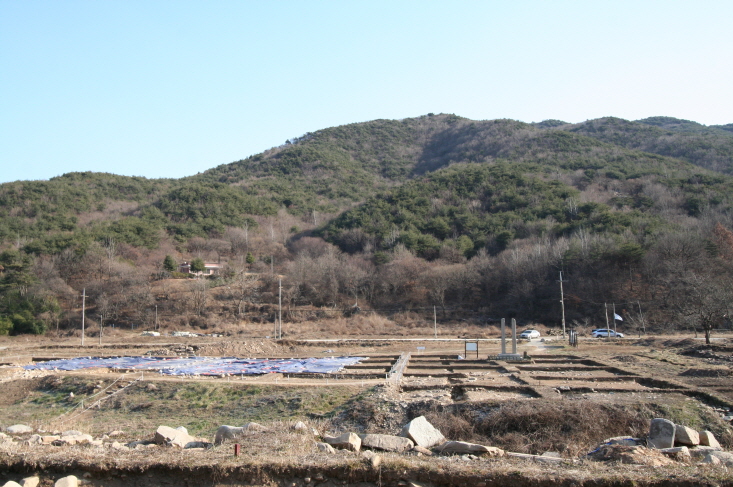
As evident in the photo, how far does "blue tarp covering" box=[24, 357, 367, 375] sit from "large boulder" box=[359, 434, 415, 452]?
13.5 meters

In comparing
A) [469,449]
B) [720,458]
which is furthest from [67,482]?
[720,458]

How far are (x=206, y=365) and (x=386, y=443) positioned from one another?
19.6 meters

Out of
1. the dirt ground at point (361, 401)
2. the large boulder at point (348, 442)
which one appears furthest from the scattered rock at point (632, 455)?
the large boulder at point (348, 442)

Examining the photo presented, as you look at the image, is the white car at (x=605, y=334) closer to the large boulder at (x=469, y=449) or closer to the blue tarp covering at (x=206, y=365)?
the blue tarp covering at (x=206, y=365)

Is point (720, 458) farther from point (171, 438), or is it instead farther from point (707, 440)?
point (171, 438)

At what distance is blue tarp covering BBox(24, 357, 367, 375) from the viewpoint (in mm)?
23188

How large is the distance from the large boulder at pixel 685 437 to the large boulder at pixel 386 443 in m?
4.37

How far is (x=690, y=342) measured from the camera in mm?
29359

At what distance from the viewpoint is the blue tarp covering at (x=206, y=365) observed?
913 inches

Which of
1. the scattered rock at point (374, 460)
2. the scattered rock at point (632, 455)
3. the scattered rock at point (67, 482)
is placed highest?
the scattered rock at point (374, 460)

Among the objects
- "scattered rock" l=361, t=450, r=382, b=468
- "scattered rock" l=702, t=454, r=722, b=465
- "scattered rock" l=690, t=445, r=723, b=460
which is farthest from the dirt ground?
"scattered rock" l=690, t=445, r=723, b=460

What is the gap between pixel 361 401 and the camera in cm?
1428

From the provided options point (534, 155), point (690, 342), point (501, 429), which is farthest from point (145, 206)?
point (501, 429)

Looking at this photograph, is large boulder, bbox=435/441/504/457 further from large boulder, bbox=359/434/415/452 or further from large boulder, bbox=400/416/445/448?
large boulder, bbox=359/434/415/452
